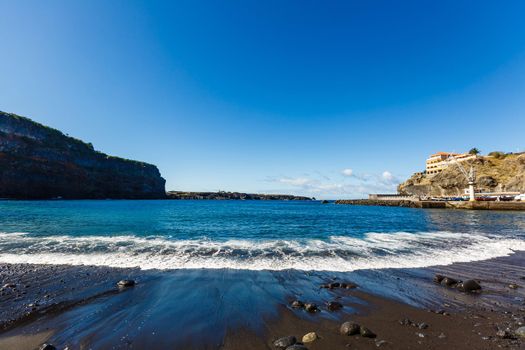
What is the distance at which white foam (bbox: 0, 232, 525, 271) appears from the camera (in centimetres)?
1366

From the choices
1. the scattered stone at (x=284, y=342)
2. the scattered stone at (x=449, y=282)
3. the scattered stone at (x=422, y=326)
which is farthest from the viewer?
the scattered stone at (x=449, y=282)

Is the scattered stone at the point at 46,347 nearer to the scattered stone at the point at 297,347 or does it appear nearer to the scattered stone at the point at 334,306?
the scattered stone at the point at 297,347

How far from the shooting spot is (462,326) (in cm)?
676

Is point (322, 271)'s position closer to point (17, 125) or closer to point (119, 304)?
point (119, 304)

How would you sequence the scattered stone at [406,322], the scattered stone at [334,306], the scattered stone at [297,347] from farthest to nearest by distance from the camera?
the scattered stone at [334,306]
the scattered stone at [406,322]
the scattered stone at [297,347]

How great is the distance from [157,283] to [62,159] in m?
160

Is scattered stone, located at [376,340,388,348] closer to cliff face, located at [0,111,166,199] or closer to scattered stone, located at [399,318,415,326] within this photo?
scattered stone, located at [399,318,415,326]

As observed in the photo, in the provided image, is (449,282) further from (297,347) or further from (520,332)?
(297,347)

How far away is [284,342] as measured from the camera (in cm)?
582

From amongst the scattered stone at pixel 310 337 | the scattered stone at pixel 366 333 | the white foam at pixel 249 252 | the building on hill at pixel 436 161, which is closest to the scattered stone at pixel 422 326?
the scattered stone at pixel 366 333

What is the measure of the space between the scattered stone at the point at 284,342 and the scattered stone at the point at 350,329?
4.93ft

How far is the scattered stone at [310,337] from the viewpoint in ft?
19.6

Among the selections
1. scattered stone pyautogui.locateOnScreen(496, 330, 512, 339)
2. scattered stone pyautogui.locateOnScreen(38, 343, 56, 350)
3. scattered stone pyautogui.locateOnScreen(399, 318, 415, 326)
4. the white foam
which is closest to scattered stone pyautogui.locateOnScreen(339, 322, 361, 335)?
scattered stone pyautogui.locateOnScreen(399, 318, 415, 326)

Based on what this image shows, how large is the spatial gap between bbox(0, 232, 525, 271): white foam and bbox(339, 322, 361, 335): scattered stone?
6.43 metres
